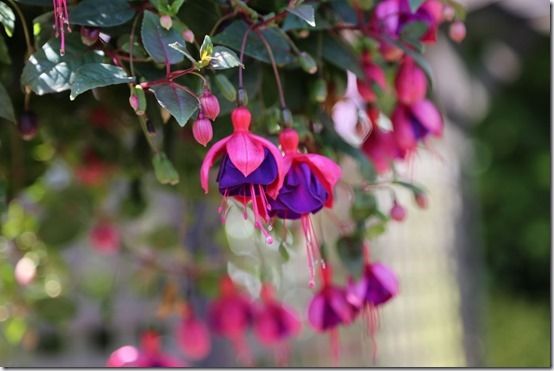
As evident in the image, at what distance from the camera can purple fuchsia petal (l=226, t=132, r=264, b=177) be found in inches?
19.8

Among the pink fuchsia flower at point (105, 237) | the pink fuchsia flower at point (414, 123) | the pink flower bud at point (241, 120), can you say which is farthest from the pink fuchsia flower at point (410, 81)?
the pink fuchsia flower at point (105, 237)

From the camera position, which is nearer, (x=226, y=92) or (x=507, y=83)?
(x=226, y=92)

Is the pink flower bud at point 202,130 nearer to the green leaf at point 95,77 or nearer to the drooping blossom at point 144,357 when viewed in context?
the green leaf at point 95,77

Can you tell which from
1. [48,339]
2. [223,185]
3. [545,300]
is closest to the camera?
[223,185]

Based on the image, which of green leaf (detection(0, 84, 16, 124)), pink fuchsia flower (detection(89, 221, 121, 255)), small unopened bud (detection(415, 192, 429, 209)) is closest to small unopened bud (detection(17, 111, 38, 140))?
green leaf (detection(0, 84, 16, 124))

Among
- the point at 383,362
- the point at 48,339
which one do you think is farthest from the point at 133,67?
the point at 383,362

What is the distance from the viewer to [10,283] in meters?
1.05

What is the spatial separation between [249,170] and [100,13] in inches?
6.2

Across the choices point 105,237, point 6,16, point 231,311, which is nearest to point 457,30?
point 6,16

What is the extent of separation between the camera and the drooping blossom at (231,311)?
1032 millimetres

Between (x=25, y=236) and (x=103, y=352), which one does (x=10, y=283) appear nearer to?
(x=25, y=236)

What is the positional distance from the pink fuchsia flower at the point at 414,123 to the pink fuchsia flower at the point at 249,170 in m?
0.26

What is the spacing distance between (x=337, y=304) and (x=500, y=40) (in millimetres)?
2790

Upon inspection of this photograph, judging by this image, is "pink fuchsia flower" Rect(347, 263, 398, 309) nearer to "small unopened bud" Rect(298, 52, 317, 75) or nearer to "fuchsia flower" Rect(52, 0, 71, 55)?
"small unopened bud" Rect(298, 52, 317, 75)
